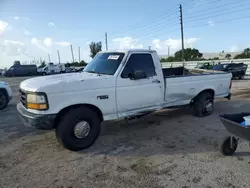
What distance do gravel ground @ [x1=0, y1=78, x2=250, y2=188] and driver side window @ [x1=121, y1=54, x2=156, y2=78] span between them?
4.87 ft

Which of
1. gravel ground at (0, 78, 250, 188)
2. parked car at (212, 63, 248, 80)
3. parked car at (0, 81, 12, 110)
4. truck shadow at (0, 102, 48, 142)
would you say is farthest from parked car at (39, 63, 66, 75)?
gravel ground at (0, 78, 250, 188)

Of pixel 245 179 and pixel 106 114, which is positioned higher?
pixel 106 114

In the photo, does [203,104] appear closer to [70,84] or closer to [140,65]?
A: [140,65]

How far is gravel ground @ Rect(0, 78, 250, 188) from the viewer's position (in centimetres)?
325

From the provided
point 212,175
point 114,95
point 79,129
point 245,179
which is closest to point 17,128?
point 79,129

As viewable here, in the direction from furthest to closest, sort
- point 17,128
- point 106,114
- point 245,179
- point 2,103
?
point 2,103, point 17,128, point 106,114, point 245,179

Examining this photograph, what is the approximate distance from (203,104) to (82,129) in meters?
3.96

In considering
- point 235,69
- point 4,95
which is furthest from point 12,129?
point 235,69

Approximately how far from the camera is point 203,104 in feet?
21.6

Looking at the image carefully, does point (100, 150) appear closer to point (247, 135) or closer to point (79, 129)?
point (79, 129)

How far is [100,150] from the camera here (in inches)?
173

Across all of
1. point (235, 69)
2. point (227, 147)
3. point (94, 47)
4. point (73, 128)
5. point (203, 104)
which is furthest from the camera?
point (94, 47)

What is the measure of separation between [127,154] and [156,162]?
607 mm

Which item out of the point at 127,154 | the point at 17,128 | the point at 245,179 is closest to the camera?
the point at 245,179
